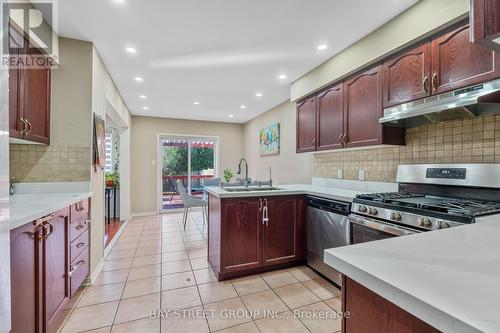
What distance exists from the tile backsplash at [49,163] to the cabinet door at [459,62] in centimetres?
306

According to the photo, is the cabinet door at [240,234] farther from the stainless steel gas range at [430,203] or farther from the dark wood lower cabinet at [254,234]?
the stainless steel gas range at [430,203]

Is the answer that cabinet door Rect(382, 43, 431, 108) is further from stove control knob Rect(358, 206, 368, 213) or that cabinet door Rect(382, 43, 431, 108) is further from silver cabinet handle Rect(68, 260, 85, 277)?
silver cabinet handle Rect(68, 260, 85, 277)

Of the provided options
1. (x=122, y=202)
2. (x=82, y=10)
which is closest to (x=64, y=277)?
(x=82, y=10)

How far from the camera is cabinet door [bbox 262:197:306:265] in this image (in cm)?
247

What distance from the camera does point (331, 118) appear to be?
8.88 feet

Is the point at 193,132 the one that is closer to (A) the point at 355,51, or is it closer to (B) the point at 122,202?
(B) the point at 122,202

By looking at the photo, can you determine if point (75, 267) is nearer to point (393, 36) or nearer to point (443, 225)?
point (443, 225)

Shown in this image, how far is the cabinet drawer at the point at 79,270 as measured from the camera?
1.85m

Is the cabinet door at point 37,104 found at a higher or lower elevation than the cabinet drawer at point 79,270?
higher

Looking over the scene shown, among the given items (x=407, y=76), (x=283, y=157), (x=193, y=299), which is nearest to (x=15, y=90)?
(x=193, y=299)

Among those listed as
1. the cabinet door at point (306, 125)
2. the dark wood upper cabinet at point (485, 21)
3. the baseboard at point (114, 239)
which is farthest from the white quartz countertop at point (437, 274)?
the baseboard at point (114, 239)

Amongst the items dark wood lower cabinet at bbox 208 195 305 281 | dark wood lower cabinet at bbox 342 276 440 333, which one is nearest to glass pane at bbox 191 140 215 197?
dark wood lower cabinet at bbox 208 195 305 281

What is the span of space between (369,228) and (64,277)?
7.48 ft

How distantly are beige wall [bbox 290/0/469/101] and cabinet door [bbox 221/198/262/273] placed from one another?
1.65 metres
